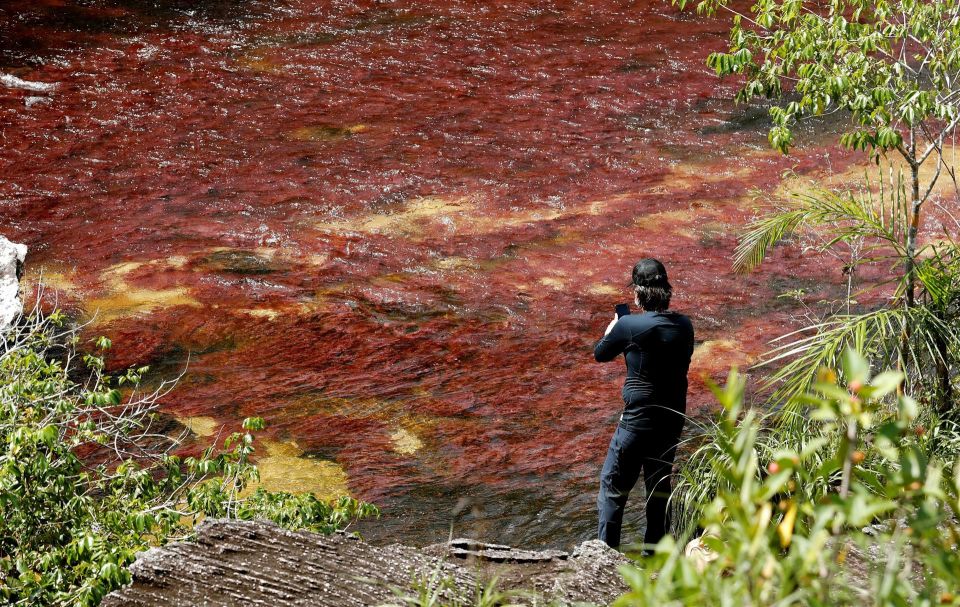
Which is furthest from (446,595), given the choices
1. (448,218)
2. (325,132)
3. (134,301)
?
(325,132)

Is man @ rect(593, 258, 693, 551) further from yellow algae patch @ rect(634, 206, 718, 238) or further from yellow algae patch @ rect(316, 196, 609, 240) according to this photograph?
yellow algae patch @ rect(316, 196, 609, 240)

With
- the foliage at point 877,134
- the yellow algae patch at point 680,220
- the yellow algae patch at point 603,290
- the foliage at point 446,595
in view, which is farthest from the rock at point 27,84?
the foliage at point 446,595

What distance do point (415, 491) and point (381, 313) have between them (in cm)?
271

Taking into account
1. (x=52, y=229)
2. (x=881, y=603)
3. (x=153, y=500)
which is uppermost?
(x=881, y=603)

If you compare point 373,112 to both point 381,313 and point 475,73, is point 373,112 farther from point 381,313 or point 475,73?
point 381,313

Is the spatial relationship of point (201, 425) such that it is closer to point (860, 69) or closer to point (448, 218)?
point (448, 218)

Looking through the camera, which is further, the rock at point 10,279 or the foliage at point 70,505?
the rock at point 10,279

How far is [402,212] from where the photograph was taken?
10609 millimetres

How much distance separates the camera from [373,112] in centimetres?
1294

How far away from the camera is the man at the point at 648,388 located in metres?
4.84

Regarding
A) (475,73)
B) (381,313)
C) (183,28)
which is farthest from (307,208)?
(183,28)

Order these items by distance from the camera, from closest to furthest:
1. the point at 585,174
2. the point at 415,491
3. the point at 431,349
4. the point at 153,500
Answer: the point at 153,500 → the point at 415,491 → the point at 431,349 → the point at 585,174

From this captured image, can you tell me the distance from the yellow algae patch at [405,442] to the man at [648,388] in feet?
6.63

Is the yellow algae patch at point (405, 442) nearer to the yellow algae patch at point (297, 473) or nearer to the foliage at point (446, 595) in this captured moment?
the yellow algae patch at point (297, 473)
